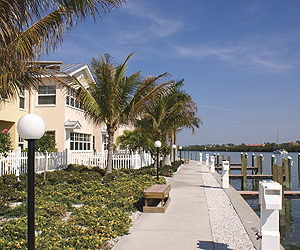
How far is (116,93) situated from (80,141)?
10.2 m

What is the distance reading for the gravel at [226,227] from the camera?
20.2 feet

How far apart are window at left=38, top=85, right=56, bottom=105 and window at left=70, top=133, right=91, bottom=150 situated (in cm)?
A: 295

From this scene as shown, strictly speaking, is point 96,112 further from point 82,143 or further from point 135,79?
point 82,143

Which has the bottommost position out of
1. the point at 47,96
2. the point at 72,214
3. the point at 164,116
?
the point at 72,214

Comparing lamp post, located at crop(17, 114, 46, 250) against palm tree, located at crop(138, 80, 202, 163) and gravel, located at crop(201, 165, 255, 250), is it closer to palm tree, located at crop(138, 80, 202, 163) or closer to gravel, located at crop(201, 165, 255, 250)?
gravel, located at crop(201, 165, 255, 250)

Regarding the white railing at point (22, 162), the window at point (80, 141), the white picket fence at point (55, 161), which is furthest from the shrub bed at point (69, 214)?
the window at point (80, 141)

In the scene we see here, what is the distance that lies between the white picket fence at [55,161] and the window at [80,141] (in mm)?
2366

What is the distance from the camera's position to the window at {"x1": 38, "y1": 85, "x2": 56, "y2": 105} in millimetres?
22172

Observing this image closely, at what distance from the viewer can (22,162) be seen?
1612 cm

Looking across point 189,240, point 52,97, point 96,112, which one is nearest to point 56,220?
point 189,240

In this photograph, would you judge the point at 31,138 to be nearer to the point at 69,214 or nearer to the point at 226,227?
the point at 69,214

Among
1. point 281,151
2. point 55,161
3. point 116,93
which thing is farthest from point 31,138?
point 281,151

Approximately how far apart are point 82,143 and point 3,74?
18.2 metres

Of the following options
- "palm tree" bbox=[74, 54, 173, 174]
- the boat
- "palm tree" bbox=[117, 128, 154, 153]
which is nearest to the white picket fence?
"palm tree" bbox=[117, 128, 154, 153]
